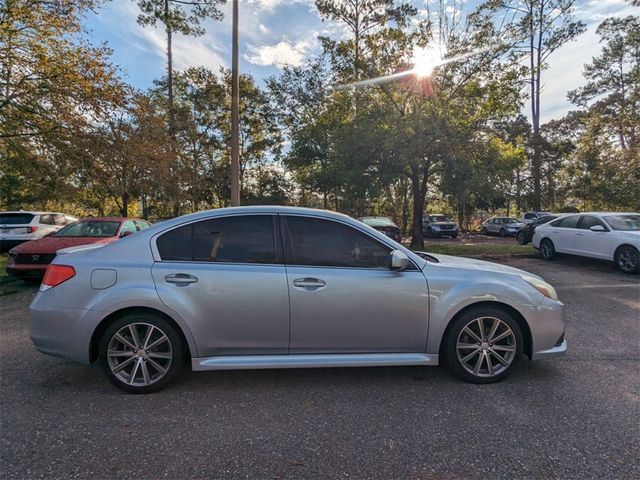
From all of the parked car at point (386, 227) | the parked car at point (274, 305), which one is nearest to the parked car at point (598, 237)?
the parked car at point (386, 227)

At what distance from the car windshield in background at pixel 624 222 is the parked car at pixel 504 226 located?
14.9m

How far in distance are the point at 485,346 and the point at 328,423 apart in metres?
1.64

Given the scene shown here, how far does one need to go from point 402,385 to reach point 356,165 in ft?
36.3

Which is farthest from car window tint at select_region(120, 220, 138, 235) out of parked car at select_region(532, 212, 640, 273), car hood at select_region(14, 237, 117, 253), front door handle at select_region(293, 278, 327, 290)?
parked car at select_region(532, 212, 640, 273)

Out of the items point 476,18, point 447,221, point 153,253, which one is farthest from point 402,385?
point 447,221

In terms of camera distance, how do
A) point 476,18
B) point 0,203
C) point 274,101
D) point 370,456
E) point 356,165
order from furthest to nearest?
point 274,101, point 0,203, point 356,165, point 476,18, point 370,456

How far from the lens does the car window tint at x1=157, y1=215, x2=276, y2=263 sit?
318 cm

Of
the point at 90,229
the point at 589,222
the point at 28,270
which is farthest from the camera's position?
the point at 589,222

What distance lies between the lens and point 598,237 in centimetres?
926

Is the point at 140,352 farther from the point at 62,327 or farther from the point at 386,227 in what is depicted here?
the point at 386,227

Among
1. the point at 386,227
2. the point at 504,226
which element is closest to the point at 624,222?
Answer: the point at 386,227

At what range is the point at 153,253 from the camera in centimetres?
315

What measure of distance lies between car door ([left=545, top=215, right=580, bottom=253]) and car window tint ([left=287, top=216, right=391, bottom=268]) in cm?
947

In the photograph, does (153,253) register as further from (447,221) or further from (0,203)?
(0,203)
